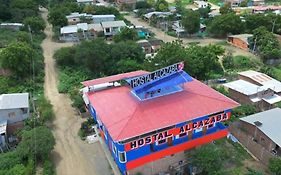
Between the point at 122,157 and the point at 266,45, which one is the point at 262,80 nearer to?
the point at 266,45

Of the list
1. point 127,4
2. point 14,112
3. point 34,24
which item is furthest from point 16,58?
point 127,4

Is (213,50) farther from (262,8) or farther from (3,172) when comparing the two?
(262,8)

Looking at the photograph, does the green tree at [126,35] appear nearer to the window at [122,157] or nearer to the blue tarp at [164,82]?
the blue tarp at [164,82]

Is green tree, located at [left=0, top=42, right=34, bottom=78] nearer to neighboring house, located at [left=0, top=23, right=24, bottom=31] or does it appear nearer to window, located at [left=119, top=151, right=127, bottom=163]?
neighboring house, located at [left=0, top=23, right=24, bottom=31]

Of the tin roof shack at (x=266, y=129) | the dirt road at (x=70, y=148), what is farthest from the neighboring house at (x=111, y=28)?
the tin roof shack at (x=266, y=129)

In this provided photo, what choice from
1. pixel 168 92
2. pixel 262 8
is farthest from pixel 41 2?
pixel 168 92

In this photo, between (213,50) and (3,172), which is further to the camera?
(213,50)

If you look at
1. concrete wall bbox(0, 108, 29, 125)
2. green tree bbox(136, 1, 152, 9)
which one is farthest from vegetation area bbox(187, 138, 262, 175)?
green tree bbox(136, 1, 152, 9)
